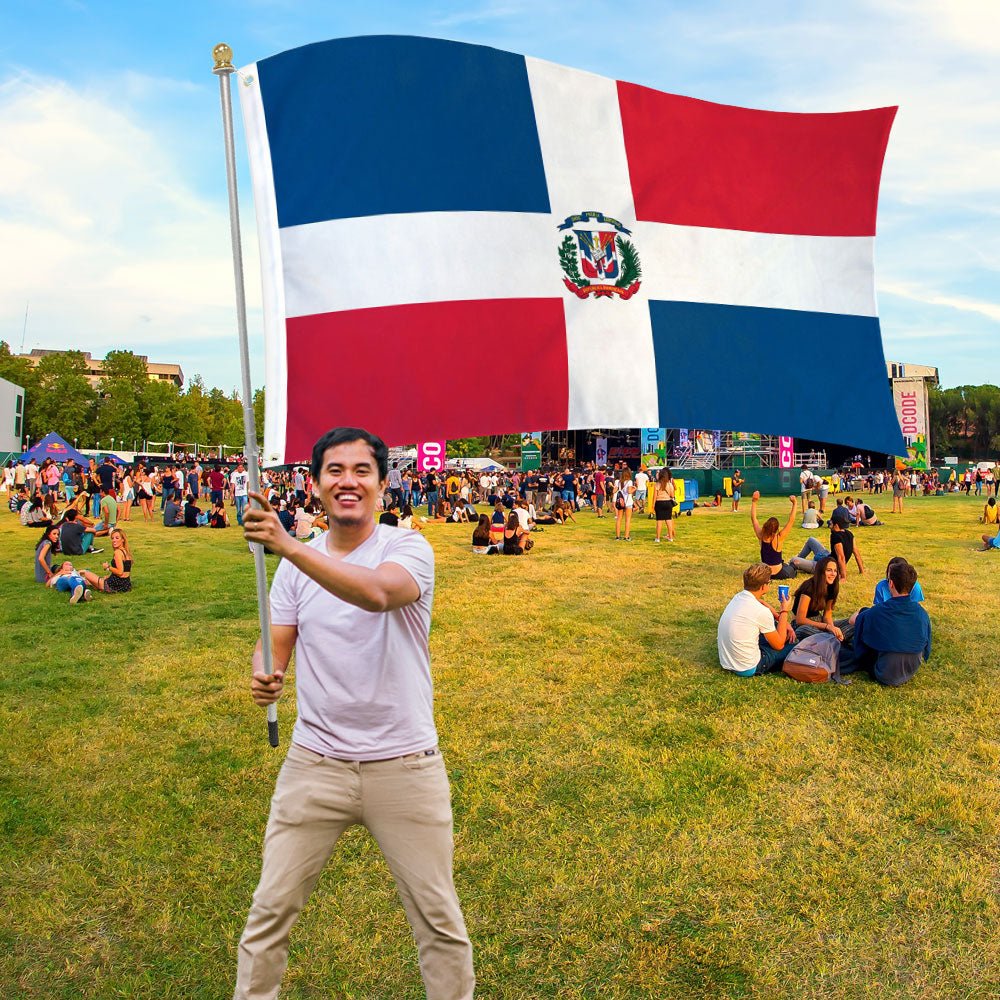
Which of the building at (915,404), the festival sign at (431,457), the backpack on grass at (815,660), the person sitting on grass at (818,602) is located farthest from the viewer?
the building at (915,404)

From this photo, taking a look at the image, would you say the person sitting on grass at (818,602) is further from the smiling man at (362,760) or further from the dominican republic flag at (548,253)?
the smiling man at (362,760)

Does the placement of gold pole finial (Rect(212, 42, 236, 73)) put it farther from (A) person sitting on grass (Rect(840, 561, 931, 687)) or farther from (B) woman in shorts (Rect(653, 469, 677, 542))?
(B) woman in shorts (Rect(653, 469, 677, 542))

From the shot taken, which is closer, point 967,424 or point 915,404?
point 915,404

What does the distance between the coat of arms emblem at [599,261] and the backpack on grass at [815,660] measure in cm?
Result: 438

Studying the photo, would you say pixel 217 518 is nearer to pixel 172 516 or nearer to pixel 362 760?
pixel 172 516

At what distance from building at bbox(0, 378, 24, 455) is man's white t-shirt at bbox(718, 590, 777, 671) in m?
68.7

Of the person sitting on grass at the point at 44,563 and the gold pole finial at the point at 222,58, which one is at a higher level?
the gold pole finial at the point at 222,58

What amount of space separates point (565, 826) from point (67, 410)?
277ft

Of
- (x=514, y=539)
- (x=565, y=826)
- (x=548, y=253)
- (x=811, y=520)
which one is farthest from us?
(x=811, y=520)

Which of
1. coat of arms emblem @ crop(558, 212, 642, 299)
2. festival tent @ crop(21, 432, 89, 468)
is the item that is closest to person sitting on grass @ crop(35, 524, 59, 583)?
coat of arms emblem @ crop(558, 212, 642, 299)

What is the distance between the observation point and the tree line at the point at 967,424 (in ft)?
317

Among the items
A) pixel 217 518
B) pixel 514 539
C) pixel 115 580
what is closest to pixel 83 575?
pixel 115 580

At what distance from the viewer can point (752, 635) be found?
7793 millimetres

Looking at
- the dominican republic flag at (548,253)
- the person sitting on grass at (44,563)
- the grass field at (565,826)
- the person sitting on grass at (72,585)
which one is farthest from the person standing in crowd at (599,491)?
the dominican republic flag at (548,253)
